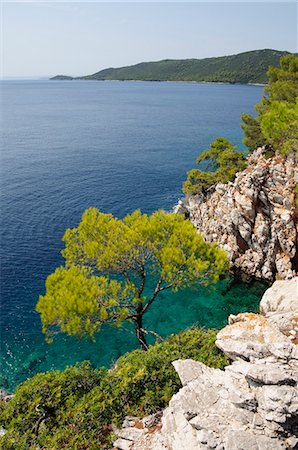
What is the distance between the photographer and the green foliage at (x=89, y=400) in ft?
38.9

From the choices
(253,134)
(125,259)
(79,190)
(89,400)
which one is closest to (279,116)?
(125,259)

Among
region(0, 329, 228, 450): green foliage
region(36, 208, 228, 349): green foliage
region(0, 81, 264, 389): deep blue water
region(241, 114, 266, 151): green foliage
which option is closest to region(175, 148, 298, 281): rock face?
region(0, 81, 264, 389): deep blue water

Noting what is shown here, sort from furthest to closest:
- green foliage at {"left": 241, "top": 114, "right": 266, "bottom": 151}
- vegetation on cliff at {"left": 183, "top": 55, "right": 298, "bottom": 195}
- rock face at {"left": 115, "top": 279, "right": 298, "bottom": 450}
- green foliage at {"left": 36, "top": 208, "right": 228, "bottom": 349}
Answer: green foliage at {"left": 241, "top": 114, "right": 266, "bottom": 151}
vegetation on cliff at {"left": 183, "top": 55, "right": 298, "bottom": 195}
green foliage at {"left": 36, "top": 208, "right": 228, "bottom": 349}
rock face at {"left": 115, "top": 279, "right": 298, "bottom": 450}

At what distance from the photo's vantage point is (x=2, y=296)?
1222 inches

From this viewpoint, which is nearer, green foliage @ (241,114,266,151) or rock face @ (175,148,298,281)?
rock face @ (175,148,298,281)

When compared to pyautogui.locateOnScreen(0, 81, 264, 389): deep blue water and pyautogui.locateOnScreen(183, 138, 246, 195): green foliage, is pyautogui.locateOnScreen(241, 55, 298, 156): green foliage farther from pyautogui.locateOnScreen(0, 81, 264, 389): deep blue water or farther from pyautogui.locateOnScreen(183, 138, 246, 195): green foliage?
pyautogui.locateOnScreen(0, 81, 264, 389): deep blue water

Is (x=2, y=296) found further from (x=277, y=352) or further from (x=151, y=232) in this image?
(x=277, y=352)

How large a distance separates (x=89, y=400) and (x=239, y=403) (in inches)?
231

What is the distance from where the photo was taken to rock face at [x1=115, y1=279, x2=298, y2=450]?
30.8 ft

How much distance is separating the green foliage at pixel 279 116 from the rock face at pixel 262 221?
2728mm

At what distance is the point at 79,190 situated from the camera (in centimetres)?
5422

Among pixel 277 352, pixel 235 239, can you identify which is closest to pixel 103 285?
pixel 277 352

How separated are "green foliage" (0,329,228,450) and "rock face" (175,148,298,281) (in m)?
20.2

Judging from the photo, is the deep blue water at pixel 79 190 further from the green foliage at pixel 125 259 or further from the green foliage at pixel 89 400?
the green foliage at pixel 89 400
